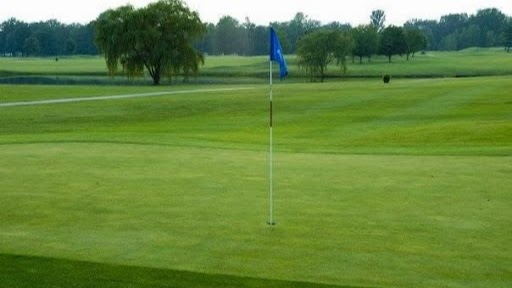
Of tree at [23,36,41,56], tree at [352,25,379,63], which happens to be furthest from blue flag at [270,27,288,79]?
tree at [23,36,41,56]

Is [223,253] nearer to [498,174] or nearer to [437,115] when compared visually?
[498,174]

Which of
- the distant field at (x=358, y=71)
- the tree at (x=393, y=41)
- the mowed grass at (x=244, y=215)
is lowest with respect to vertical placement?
the distant field at (x=358, y=71)

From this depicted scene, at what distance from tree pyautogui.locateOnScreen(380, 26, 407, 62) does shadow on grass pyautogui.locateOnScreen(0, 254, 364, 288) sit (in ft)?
418

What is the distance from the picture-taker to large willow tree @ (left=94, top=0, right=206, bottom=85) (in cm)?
7200

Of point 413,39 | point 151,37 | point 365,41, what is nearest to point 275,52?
point 151,37

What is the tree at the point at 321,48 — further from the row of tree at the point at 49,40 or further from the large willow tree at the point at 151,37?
the row of tree at the point at 49,40

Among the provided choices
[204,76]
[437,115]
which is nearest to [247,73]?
[204,76]

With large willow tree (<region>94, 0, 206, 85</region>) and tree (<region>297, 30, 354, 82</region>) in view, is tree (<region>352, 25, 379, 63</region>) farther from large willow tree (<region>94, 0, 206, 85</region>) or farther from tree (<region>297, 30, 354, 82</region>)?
large willow tree (<region>94, 0, 206, 85</region>)

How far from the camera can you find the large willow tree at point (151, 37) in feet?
236

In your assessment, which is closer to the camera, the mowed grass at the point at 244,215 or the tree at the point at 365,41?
the mowed grass at the point at 244,215

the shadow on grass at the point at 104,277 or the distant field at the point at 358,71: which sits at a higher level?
the shadow on grass at the point at 104,277

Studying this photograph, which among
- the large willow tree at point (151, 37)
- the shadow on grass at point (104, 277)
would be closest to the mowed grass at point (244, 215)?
the shadow on grass at point (104, 277)

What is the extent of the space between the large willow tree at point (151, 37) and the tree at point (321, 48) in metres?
27.4

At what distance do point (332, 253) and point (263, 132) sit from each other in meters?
24.2
